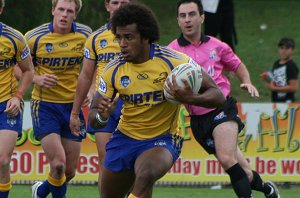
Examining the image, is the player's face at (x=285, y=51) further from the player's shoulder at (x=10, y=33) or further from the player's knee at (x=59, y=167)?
the player's shoulder at (x=10, y=33)

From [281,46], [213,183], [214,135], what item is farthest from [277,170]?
[214,135]

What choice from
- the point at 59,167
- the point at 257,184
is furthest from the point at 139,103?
the point at 257,184

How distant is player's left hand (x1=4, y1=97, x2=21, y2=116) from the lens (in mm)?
10008

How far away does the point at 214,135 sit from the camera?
410 inches

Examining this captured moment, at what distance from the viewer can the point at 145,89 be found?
845 cm

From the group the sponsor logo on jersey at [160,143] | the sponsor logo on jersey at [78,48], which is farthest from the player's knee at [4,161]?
the sponsor logo on jersey at [160,143]

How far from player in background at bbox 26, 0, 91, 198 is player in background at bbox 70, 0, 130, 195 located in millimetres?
A: 398

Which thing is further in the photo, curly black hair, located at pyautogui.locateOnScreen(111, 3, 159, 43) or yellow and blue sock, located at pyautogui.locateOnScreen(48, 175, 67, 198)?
yellow and blue sock, located at pyautogui.locateOnScreen(48, 175, 67, 198)

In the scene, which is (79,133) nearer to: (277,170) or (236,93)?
(277,170)

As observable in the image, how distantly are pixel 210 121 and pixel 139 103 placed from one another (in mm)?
2131

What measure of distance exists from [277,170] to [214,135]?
420cm

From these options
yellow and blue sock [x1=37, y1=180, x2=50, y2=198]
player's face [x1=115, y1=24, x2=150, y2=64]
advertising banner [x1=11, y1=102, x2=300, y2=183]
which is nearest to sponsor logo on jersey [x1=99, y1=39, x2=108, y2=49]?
yellow and blue sock [x1=37, y1=180, x2=50, y2=198]

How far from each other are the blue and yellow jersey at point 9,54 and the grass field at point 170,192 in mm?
2808

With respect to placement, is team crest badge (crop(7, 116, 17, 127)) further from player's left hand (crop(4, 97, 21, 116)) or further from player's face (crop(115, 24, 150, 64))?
player's face (crop(115, 24, 150, 64))
